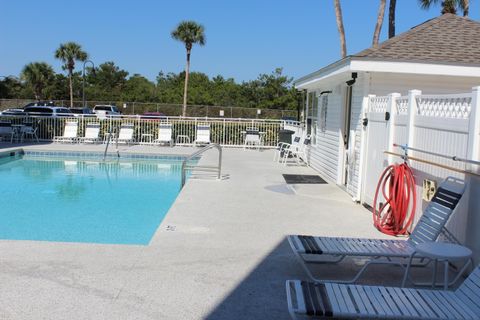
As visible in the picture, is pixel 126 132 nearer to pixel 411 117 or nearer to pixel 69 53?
→ pixel 411 117

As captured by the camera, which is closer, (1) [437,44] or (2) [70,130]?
(1) [437,44]

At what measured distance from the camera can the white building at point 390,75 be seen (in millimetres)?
7949

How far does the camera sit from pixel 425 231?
477 cm

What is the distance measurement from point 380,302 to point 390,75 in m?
5.89

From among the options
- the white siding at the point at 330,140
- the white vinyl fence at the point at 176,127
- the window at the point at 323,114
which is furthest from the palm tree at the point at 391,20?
the window at the point at 323,114

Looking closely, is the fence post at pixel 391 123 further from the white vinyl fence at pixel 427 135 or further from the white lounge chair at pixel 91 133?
the white lounge chair at pixel 91 133

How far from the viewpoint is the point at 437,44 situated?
8.80m

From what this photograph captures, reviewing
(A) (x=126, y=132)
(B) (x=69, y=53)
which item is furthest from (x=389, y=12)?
(B) (x=69, y=53)

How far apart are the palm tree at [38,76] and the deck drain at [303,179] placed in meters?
41.5

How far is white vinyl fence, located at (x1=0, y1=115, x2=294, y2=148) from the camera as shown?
18.0 m

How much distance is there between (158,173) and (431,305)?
10.4m

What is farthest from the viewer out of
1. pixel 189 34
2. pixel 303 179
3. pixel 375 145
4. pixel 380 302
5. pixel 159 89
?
pixel 159 89

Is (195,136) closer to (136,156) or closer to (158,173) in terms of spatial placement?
(136,156)

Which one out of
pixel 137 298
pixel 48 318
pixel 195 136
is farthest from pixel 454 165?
pixel 195 136
